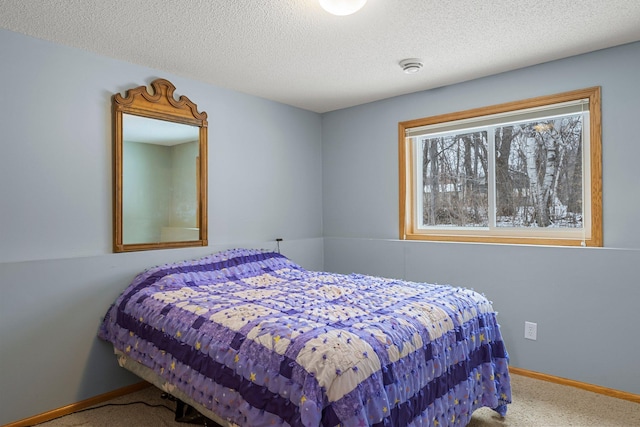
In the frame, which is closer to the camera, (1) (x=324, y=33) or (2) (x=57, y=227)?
(1) (x=324, y=33)

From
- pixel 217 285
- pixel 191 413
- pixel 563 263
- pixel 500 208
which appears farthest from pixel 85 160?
pixel 563 263

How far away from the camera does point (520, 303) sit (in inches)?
115

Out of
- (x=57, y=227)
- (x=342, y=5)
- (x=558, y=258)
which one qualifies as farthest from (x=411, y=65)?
(x=57, y=227)

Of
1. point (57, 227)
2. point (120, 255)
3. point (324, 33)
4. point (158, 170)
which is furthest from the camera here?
point (158, 170)

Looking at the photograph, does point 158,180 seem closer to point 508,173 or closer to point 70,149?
point 70,149

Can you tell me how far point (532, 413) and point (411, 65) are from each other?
2360 millimetres

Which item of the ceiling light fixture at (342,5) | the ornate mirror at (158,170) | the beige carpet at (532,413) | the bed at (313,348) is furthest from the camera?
the ornate mirror at (158,170)

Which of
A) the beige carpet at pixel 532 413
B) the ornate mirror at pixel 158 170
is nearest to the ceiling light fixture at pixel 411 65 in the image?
the ornate mirror at pixel 158 170

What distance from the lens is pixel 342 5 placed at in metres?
1.85

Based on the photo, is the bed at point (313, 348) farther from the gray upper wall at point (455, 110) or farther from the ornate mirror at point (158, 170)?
the gray upper wall at point (455, 110)

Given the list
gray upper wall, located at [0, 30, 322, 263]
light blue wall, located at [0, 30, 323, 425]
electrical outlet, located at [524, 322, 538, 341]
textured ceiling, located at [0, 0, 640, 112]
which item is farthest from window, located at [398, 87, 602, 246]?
light blue wall, located at [0, 30, 323, 425]

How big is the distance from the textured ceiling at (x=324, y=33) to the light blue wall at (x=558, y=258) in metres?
0.17

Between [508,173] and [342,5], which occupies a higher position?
[342,5]

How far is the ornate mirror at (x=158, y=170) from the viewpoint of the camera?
8.96ft
